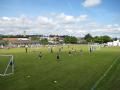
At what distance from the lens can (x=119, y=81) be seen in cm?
2238

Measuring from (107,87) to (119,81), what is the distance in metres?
3.18

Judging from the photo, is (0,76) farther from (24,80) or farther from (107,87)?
(107,87)

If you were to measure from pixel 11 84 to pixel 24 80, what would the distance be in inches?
83.1

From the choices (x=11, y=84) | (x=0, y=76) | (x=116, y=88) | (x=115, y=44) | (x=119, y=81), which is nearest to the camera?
(x=116, y=88)

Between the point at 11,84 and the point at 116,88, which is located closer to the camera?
the point at 116,88

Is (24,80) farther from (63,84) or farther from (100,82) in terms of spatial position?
(100,82)

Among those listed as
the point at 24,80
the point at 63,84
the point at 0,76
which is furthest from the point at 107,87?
the point at 0,76

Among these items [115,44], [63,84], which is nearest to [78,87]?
[63,84]

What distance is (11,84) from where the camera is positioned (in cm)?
2070

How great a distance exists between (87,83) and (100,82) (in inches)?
45.8

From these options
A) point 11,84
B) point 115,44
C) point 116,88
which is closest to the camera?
point 116,88

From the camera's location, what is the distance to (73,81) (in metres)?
22.4

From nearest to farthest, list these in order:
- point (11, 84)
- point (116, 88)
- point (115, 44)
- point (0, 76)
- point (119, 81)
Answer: point (116, 88) < point (11, 84) < point (119, 81) < point (0, 76) < point (115, 44)

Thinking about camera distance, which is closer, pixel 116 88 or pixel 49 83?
pixel 116 88
